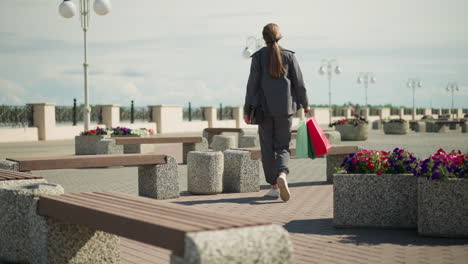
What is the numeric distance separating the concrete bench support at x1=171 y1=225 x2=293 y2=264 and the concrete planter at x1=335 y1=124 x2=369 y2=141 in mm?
24781

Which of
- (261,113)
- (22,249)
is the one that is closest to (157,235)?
(22,249)

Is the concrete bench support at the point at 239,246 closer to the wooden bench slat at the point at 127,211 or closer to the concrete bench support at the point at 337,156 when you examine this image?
the wooden bench slat at the point at 127,211

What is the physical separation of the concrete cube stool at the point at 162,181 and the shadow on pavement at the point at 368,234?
2.70m

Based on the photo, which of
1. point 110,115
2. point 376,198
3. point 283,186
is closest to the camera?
point 376,198

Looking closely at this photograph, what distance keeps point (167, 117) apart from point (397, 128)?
14928mm

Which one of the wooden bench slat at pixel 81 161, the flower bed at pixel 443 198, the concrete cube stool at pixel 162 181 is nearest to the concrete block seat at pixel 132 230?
the flower bed at pixel 443 198

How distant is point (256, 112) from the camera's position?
26.5 ft

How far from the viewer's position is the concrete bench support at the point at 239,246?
3.10m

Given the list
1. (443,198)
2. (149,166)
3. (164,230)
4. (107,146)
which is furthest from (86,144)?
(164,230)

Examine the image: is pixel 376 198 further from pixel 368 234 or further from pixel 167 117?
pixel 167 117

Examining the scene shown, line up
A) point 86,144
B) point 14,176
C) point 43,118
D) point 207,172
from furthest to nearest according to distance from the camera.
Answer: point 43,118
point 86,144
point 207,172
point 14,176

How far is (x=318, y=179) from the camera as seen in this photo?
38.1 feet

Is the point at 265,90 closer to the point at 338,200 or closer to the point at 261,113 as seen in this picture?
the point at 261,113

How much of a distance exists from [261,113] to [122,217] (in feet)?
14.7
